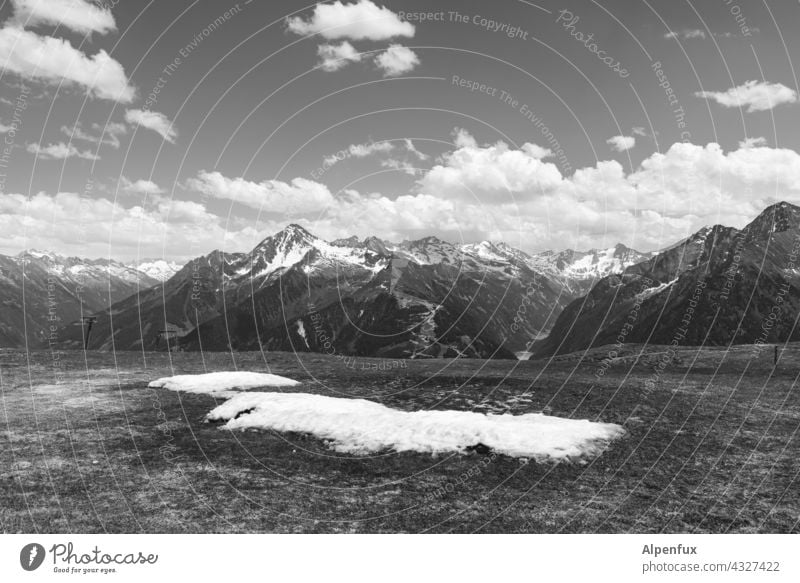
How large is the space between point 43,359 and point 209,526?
36734 millimetres

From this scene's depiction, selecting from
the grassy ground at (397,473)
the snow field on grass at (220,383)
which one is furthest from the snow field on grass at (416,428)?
the snow field on grass at (220,383)

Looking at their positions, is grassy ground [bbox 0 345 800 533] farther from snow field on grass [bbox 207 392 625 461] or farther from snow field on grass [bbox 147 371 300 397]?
snow field on grass [bbox 147 371 300 397]

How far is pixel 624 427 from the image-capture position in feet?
66.5

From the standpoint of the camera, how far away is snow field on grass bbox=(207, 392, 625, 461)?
1744cm

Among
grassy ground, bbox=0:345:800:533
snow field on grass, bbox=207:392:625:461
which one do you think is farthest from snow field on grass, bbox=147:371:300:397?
snow field on grass, bbox=207:392:625:461

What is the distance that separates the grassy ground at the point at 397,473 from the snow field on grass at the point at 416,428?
0.76 m

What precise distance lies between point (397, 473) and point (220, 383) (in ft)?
61.0

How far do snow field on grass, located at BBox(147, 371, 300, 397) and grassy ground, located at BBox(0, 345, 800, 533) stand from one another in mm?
1832

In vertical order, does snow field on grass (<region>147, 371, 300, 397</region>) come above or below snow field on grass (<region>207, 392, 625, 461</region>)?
above

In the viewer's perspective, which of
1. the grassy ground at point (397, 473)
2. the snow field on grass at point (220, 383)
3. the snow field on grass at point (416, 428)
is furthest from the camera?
the snow field on grass at point (220, 383)

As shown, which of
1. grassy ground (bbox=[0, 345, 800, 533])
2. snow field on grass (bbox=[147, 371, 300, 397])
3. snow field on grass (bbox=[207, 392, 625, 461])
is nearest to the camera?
grassy ground (bbox=[0, 345, 800, 533])

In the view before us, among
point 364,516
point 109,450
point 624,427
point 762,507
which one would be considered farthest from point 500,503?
point 109,450

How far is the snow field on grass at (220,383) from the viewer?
1152 inches

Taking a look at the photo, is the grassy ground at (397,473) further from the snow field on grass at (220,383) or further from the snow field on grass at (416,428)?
the snow field on grass at (220,383)
